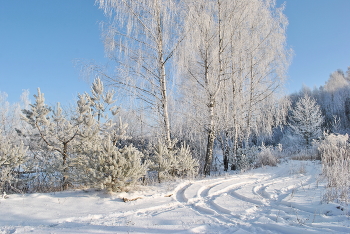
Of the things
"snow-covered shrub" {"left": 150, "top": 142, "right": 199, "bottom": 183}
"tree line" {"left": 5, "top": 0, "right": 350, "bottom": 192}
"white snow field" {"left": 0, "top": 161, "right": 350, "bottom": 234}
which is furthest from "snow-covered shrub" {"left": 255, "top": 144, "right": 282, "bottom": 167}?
"white snow field" {"left": 0, "top": 161, "right": 350, "bottom": 234}

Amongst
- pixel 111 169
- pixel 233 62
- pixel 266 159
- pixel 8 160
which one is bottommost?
pixel 266 159

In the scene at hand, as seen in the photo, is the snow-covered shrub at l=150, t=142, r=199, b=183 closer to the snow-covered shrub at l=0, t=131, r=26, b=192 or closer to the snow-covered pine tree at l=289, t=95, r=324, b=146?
the snow-covered shrub at l=0, t=131, r=26, b=192

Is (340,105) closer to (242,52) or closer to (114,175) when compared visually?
(242,52)

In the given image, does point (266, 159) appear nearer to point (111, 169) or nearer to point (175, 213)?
point (175, 213)

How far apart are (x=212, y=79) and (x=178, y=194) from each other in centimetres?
466

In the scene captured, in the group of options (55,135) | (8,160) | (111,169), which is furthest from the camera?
(55,135)

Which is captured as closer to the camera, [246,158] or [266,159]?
[246,158]

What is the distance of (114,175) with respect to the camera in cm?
384

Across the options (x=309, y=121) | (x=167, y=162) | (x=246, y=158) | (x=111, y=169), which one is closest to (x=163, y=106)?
(x=167, y=162)

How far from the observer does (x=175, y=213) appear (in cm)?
307

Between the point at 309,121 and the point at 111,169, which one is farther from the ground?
the point at 309,121

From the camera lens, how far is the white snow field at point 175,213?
2439 millimetres

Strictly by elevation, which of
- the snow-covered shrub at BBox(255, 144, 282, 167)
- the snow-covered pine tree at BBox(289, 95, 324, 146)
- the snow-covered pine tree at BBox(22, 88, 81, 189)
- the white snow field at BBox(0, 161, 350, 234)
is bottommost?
the white snow field at BBox(0, 161, 350, 234)

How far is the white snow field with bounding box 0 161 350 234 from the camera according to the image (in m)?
2.44
